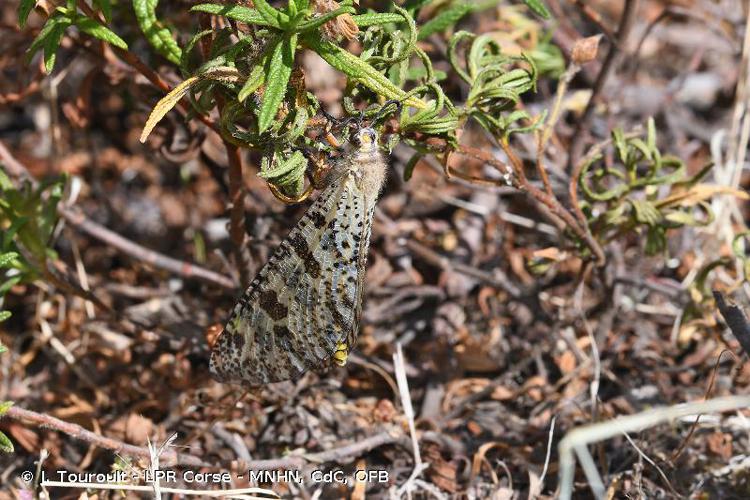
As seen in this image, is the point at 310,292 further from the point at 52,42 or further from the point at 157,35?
the point at 52,42

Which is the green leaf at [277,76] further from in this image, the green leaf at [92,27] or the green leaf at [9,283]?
the green leaf at [9,283]

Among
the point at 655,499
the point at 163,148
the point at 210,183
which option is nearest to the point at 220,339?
the point at 163,148

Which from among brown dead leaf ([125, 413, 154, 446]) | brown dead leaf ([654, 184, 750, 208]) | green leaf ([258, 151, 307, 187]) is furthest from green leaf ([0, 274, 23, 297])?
brown dead leaf ([654, 184, 750, 208])

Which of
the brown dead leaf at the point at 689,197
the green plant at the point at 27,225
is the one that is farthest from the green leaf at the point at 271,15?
the brown dead leaf at the point at 689,197

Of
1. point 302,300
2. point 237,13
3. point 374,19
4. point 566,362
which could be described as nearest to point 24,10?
point 237,13

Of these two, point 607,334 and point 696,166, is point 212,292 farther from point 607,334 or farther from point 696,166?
point 696,166

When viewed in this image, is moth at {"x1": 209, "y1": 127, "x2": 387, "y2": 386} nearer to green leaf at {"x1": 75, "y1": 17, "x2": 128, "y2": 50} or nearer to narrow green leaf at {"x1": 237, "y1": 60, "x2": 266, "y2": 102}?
narrow green leaf at {"x1": 237, "y1": 60, "x2": 266, "y2": 102}
